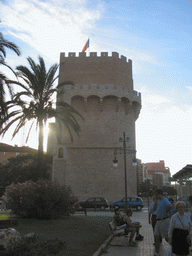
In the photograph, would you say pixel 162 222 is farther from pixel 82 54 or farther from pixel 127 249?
pixel 82 54

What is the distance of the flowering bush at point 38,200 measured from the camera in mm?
12508

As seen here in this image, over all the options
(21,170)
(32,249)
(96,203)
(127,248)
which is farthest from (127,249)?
(21,170)

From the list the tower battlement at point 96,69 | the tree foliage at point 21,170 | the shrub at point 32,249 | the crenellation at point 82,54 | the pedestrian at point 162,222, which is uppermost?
the crenellation at point 82,54

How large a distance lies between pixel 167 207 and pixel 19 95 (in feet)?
41.7

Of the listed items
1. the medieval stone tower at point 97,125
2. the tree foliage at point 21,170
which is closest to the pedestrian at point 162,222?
the medieval stone tower at point 97,125

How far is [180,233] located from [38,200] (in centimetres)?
967

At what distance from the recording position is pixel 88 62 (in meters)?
30.7

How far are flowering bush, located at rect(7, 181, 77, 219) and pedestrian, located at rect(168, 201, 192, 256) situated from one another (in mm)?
9207

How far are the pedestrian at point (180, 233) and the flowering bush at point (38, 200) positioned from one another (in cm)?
921

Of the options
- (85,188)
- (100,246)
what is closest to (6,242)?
(100,246)

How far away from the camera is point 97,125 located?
94.6ft

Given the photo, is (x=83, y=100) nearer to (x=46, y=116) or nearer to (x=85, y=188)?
(x=85, y=188)

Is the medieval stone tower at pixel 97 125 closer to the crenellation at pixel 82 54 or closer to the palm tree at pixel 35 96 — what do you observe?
the crenellation at pixel 82 54

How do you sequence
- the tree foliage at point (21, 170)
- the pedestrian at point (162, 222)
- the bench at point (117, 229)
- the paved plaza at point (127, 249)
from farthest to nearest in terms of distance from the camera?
the tree foliage at point (21, 170) < the bench at point (117, 229) < the paved plaza at point (127, 249) < the pedestrian at point (162, 222)
